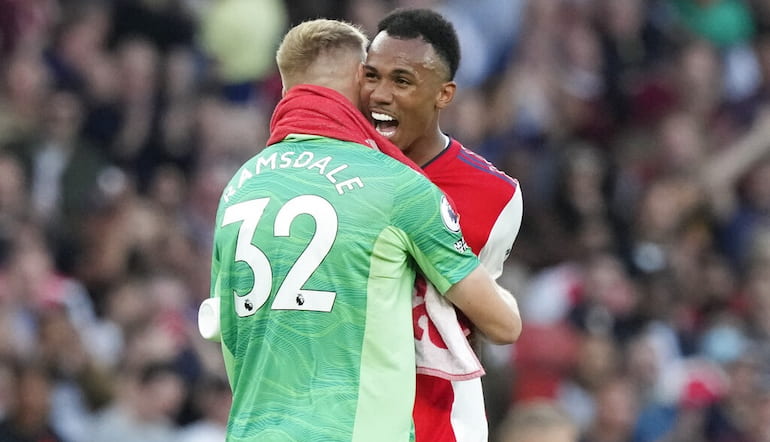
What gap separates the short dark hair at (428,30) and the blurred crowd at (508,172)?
12.6 ft

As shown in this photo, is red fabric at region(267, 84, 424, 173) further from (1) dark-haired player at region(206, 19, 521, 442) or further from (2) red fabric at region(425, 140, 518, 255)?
(2) red fabric at region(425, 140, 518, 255)

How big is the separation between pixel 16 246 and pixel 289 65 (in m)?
4.91

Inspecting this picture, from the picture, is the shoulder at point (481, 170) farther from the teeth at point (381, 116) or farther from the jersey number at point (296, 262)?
the jersey number at point (296, 262)

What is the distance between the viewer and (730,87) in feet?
42.5

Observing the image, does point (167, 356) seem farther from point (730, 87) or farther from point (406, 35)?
point (730, 87)

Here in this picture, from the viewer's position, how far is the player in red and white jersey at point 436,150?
469cm

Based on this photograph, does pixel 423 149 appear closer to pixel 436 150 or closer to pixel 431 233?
pixel 436 150

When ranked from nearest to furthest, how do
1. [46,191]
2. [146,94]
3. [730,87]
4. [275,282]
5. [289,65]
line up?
[275,282]
[289,65]
[46,191]
[146,94]
[730,87]

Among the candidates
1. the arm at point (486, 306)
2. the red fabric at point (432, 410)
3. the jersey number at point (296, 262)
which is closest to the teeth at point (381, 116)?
the jersey number at point (296, 262)

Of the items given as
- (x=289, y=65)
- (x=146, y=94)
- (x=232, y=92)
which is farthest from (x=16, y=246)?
(x=289, y=65)

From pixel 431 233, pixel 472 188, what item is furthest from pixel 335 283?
pixel 472 188

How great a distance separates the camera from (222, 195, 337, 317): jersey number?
4.34 metres

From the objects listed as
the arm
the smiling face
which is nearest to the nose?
the smiling face

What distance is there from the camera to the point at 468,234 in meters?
4.74
